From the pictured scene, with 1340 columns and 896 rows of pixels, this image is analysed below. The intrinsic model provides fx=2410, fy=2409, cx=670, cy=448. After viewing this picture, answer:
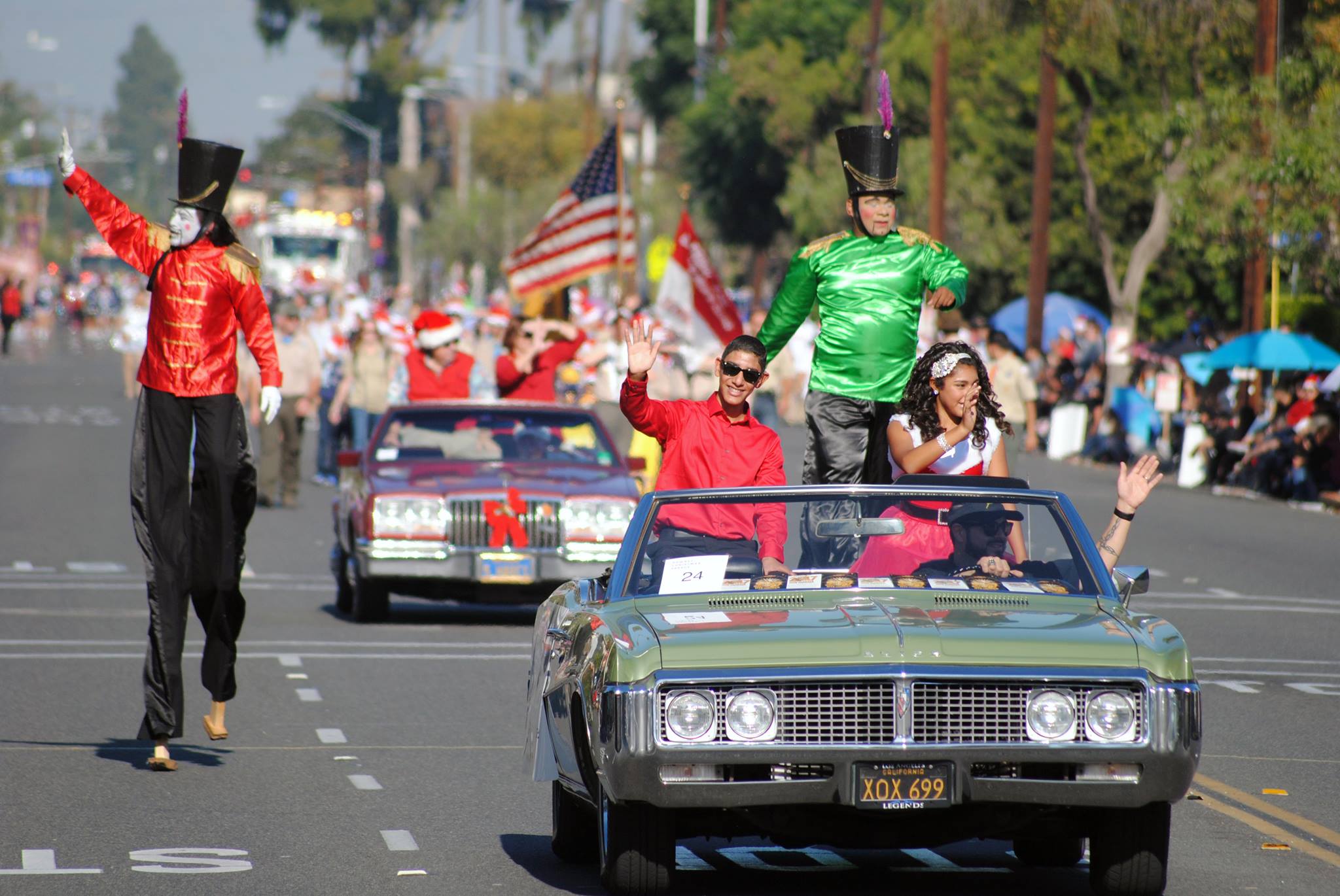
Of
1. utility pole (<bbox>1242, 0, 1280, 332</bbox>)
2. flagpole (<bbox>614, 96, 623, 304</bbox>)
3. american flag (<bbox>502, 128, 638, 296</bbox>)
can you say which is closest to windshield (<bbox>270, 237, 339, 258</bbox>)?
flagpole (<bbox>614, 96, 623, 304</bbox>)

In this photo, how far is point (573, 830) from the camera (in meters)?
7.71

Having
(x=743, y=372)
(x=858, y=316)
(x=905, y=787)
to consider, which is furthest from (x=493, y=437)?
(x=905, y=787)

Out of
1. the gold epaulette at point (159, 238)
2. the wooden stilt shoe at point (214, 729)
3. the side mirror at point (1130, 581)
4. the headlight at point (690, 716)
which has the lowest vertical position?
the wooden stilt shoe at point (214, 729)

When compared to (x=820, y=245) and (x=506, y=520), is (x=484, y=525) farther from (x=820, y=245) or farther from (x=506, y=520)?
(x=820, y=245)

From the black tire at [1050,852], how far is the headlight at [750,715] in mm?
1569

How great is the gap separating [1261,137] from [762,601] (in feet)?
83.0

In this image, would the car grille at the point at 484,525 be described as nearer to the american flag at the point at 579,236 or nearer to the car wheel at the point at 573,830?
the car wheel at the point at 573,830

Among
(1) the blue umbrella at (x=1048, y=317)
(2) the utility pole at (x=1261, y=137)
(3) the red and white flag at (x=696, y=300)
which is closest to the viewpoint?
(3) the red and white flag at (x=696, y=300)

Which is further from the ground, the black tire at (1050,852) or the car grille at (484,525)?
the car grille at (484,525)

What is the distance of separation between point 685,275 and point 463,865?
2033cm

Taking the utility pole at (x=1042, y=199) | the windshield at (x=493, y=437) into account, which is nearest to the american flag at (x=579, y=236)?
the windshield at (x=493, y=437)

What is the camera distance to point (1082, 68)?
146ft

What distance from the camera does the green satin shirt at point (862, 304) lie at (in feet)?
34.2

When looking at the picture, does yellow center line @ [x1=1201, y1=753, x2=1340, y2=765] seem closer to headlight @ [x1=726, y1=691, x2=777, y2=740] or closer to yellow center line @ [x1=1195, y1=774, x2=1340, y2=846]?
yellow center line @ [x1=1195, y1=774, x2=1340, y2=846]
